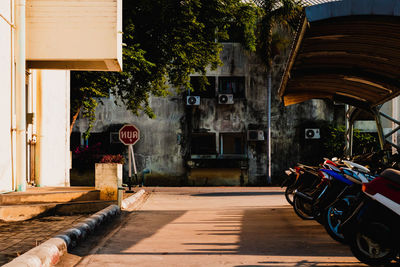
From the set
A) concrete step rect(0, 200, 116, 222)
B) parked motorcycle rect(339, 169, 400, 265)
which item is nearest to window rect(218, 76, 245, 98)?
concrete step rect(0, 200, 116, 222)

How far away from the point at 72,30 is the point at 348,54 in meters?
6.55

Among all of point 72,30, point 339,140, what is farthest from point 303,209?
point 339,140

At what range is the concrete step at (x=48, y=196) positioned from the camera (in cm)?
1137

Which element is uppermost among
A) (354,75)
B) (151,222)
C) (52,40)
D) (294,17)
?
(294,17)

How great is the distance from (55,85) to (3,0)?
17.1 feet

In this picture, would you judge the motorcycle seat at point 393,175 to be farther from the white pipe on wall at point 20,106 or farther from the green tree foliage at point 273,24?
the green tree foliage at point 273,24

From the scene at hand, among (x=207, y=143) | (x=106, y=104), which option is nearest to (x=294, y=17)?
(x=207, y=143)

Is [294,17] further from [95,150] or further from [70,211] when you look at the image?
[70,211]

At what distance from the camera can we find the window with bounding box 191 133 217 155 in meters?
31.2

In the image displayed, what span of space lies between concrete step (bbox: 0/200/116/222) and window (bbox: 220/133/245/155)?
18959 mm

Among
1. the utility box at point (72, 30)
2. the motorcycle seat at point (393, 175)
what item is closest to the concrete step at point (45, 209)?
the utility box at point (72, 30)

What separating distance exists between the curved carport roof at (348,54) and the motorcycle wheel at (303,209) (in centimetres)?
264

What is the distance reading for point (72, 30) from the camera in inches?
526

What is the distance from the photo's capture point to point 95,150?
1194 inches
